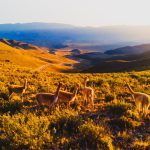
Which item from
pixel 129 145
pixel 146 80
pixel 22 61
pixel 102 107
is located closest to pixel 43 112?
pixel 102 107

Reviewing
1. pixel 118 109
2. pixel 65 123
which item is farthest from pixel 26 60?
pixel 65 123

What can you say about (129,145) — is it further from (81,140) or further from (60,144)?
(60,144)

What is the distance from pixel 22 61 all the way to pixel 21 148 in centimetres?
8647

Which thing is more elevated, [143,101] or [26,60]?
[143,101]

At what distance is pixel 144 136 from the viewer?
10.2 metres

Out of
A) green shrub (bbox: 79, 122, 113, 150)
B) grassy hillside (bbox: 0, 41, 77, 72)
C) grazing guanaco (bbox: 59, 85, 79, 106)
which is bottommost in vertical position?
grassy hillside (bbox: 0, 41, 77, 72)

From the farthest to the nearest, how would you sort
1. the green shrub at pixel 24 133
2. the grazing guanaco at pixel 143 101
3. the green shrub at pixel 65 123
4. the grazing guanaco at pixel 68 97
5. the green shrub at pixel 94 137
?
the grazing guanaco at pixel 68 97
the grazing guanaco at pixel 143 101
the green shrub at pixel 65 123
the green shrub at pixel 94 137
the green shrub at pixel 24 133

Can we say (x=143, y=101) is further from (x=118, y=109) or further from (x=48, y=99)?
(x=48, y=99)

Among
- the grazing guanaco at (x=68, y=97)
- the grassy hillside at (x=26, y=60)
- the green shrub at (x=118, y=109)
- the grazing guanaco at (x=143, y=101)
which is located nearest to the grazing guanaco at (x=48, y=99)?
the grazing guanaco at (x=68, y=97)

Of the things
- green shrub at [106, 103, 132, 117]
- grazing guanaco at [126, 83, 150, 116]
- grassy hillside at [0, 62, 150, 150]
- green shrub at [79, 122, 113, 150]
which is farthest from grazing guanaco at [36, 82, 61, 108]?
grazing guanaco at [126, 83, 150, 116]

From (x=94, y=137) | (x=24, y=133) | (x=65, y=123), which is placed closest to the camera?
(x=24, y=133)

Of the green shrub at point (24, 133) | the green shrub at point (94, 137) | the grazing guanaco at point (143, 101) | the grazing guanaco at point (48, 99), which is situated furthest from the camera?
the grazing guanaco at point (48, 99)

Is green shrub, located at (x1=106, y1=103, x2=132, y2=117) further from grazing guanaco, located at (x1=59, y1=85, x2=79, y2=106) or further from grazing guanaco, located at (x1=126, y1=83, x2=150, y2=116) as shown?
grazing guanaco, located at (x1=59, y1=85, x2=79, y2=106)

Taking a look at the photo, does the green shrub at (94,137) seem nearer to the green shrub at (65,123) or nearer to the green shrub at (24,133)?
the green shrub at (65,123)
